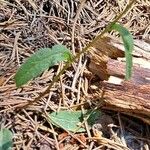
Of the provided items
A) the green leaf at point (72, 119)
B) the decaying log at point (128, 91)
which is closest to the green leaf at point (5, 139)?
the green leaf at point (72, 119)

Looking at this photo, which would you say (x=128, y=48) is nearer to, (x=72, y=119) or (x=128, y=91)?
(x=128, y=91)

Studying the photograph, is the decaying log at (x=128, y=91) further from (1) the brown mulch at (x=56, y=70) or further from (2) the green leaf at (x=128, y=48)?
(2) the green leaf at (x=128, y=48)

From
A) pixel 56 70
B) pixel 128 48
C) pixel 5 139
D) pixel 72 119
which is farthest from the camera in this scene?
pixel 56 70

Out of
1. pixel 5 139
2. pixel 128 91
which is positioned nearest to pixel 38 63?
pixel 5 139

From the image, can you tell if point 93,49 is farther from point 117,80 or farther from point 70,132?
point 70,132

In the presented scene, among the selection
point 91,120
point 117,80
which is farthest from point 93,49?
point 91,120

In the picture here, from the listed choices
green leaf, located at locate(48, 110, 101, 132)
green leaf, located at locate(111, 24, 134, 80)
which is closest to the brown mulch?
green leaf, located at locate(48, 110, 101, 132)

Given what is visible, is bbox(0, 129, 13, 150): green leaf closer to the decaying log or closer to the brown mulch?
the brown mulch
